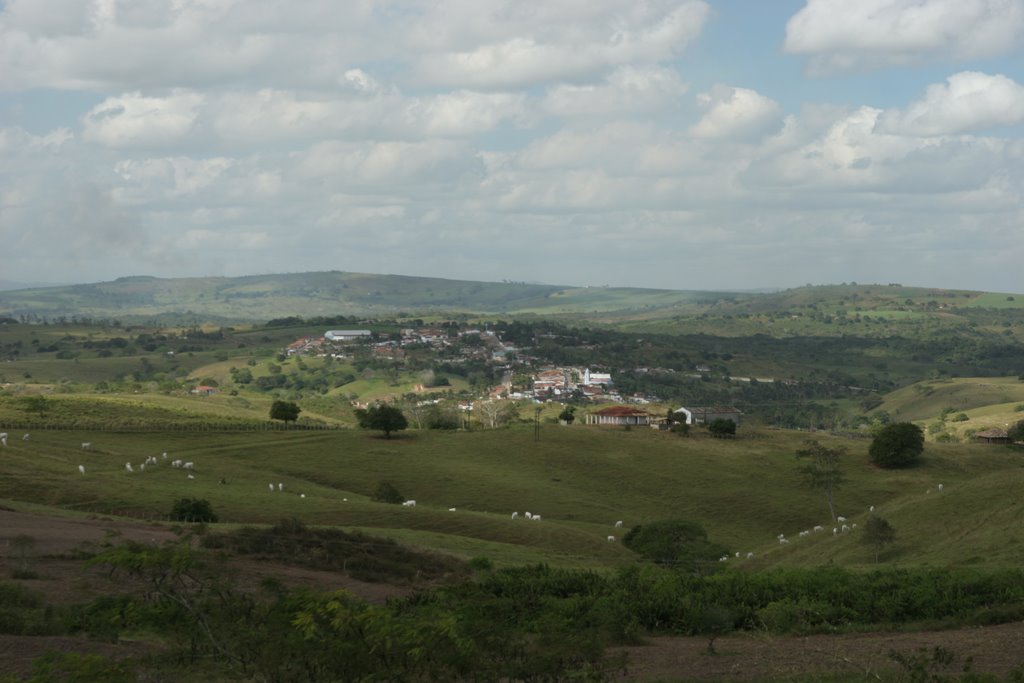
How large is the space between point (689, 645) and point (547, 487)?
55.0m

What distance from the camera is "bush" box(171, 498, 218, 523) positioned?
51.5 m

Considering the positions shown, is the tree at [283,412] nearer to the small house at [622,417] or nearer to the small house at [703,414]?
the small house at [622,417]

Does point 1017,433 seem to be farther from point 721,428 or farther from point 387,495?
point 387,495

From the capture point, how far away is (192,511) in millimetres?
52031

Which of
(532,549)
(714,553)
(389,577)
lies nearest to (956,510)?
(714,553)

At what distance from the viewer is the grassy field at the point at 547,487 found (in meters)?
50.0

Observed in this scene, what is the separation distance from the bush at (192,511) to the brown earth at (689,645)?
15.1 m

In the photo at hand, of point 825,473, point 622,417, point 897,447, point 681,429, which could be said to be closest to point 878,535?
point 825,473

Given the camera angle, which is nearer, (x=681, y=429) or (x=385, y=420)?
(x=385, y=420)

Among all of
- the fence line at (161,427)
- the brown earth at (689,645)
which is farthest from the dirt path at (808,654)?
the fence line at (161,427)

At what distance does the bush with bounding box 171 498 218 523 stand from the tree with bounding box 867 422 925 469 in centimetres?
6186

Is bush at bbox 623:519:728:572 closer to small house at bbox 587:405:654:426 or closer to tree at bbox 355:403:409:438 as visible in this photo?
tree at bbox 355:403:409:438

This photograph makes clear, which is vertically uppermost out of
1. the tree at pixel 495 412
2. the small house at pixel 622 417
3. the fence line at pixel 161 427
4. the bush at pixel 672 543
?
the fence line at pixel 161 427

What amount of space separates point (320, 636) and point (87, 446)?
216 feet
